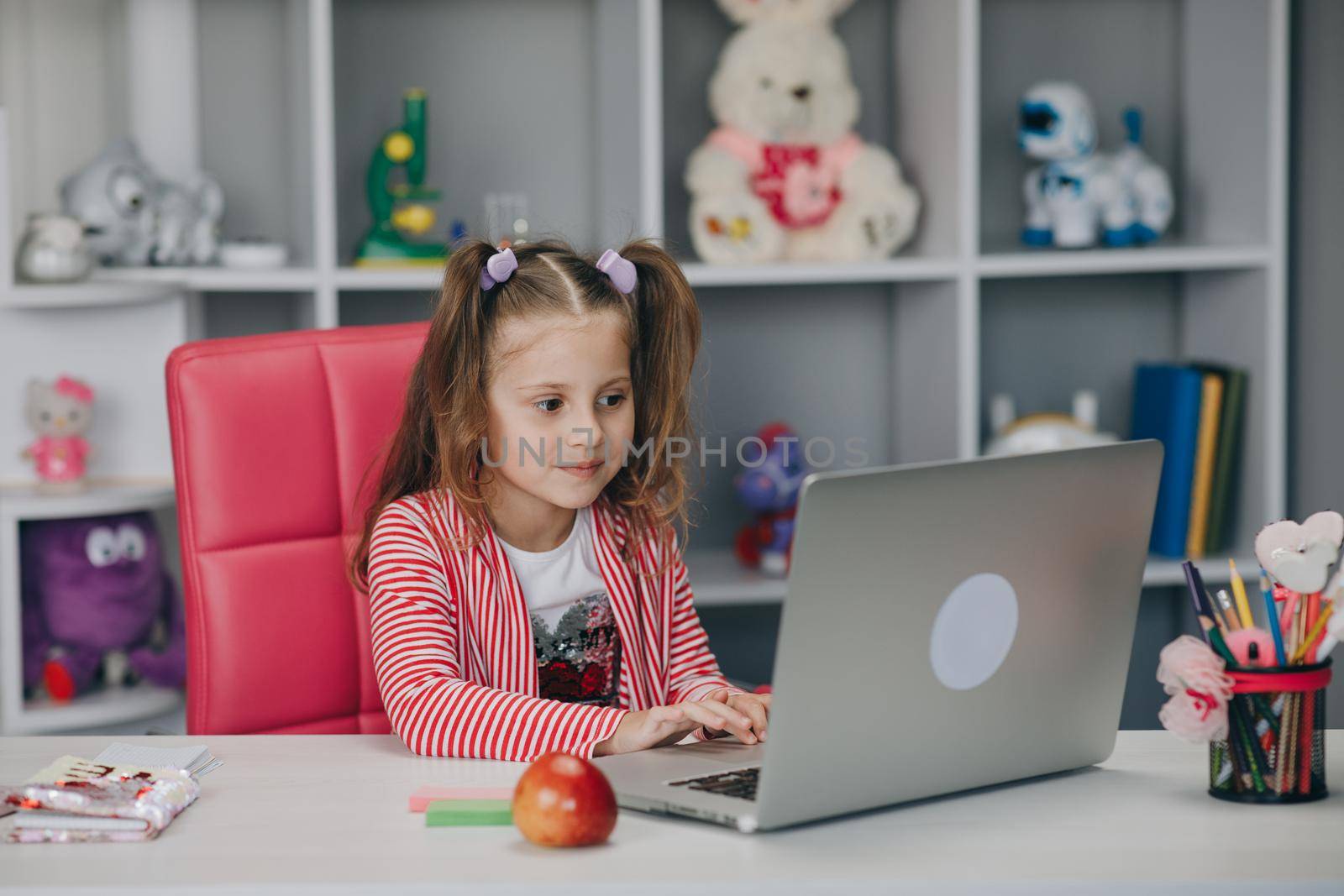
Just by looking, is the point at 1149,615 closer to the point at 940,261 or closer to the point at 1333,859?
the point at 940,261

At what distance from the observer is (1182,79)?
264cm

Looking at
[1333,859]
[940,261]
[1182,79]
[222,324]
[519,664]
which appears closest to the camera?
[1333,859]

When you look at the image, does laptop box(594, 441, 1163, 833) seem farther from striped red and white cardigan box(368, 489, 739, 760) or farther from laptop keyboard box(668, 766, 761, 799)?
striped red and white cardigan box(368, 489, 739, 760)

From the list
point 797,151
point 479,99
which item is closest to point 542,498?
point 797,151

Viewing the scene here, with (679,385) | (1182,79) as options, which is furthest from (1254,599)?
(679,385)

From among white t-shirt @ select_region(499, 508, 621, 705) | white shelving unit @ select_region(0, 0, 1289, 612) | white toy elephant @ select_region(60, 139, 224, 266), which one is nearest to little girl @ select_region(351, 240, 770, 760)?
white t-shirt @ select_region(499, 508, 621, 705)

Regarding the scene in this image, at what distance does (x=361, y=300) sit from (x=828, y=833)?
1707 mm

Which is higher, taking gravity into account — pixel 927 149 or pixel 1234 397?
pixel 927 149

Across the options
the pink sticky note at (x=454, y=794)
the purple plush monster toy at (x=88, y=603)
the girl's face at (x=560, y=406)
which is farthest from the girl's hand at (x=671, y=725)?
the purple plush monster toy at (x=88, y=603)

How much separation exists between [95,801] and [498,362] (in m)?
0.57

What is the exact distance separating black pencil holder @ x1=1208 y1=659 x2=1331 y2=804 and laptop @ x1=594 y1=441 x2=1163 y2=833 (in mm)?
102

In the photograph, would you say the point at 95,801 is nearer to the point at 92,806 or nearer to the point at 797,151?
the point at 92,806

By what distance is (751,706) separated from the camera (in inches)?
46.6

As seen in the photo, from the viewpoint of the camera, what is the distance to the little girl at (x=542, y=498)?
4.45ft
